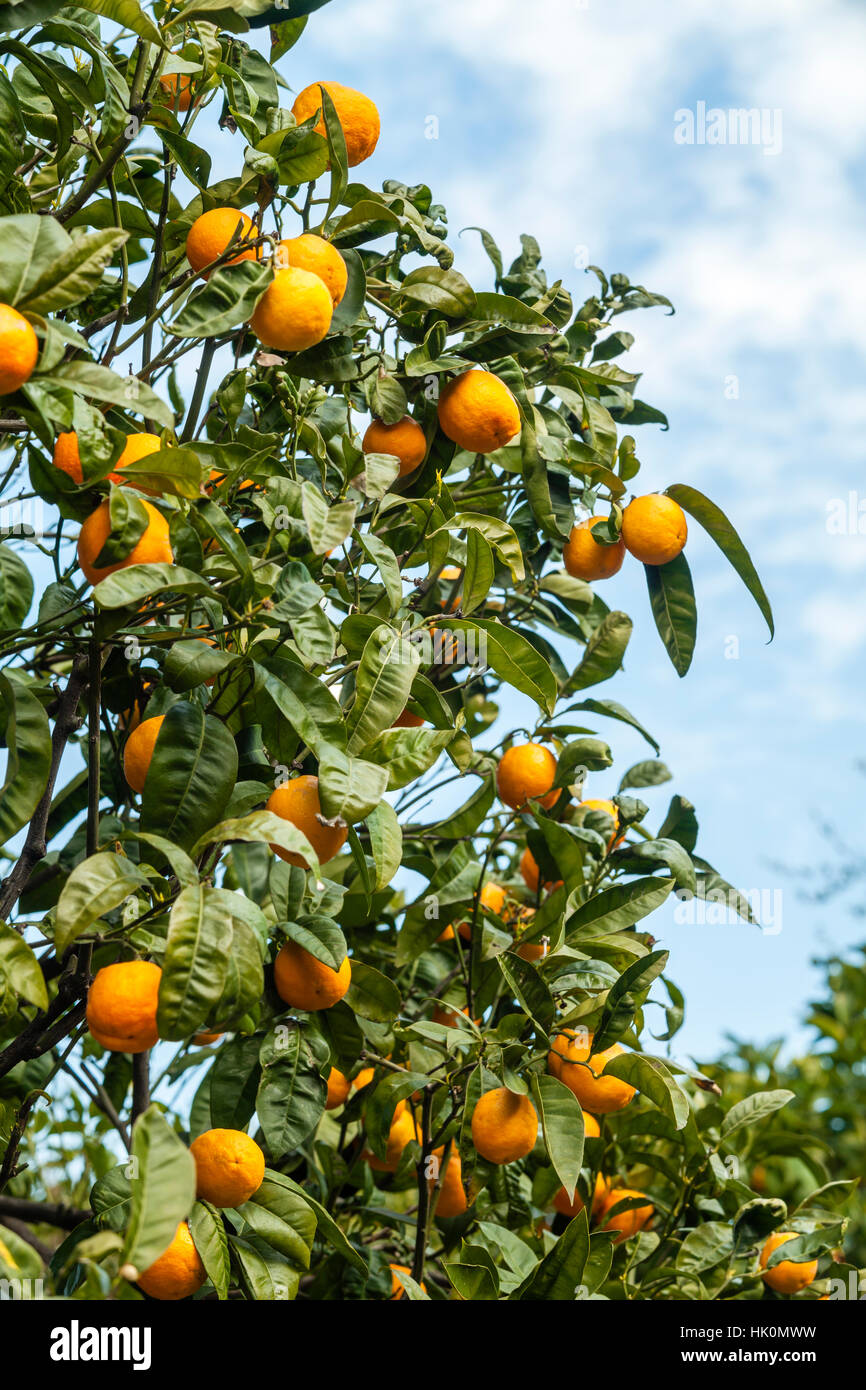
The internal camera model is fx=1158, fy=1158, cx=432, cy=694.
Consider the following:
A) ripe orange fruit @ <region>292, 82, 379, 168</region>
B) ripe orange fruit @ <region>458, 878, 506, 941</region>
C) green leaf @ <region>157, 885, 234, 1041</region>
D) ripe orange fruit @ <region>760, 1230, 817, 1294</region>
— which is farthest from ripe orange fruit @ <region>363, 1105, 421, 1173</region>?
ripe orange fruit @ <region>292, 82, 379, 168</region>

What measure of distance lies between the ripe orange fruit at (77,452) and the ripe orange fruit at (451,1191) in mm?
862

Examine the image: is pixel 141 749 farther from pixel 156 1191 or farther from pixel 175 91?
pixel 175 91

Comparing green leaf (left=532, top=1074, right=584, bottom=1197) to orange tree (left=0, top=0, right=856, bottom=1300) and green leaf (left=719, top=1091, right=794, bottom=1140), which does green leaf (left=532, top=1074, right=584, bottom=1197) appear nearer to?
orange tree (left=0, top=0, right=856, bottom=1300)

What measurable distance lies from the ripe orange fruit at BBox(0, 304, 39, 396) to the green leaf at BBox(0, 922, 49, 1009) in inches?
15.8

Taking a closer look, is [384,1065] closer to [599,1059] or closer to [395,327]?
[599,1059]

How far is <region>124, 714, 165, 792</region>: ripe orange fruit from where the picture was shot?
1018mm

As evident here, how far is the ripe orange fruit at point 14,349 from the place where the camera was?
2.56ft

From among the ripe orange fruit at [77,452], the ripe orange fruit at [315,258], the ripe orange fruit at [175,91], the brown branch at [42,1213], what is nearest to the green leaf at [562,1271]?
the brown branch at [42,1213]

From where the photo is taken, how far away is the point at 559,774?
1469 mm

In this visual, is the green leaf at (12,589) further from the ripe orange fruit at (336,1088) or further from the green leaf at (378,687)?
the ripe orange fruit at (336,1088)

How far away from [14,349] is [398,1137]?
1034mm
